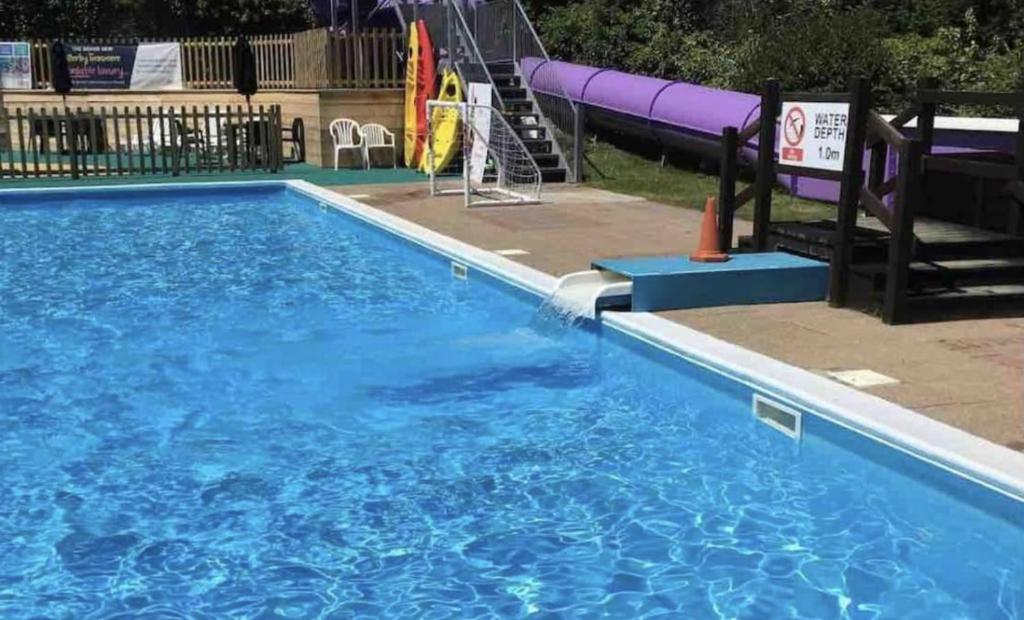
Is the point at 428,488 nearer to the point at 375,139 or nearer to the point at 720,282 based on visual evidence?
the point at 720,282

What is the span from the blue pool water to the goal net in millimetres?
5105

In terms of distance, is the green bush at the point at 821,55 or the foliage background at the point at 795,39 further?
the foliage background at the point at 795,39

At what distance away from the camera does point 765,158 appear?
784cm

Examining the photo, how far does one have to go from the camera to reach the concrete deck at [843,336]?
4.98 metres

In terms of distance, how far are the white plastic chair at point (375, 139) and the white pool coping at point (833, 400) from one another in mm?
9993

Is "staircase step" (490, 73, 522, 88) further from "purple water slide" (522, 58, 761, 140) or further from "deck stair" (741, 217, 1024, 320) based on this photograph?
"deck stair" (741, 217, 1024, 320)

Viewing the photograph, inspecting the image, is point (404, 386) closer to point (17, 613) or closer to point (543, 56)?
point (17, 613)

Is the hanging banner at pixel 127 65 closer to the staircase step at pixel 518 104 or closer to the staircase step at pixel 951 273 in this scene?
the staircase step at pixel 518 104

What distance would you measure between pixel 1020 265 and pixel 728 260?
77.2 inches

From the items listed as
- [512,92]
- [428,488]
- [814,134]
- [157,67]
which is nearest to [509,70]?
[512,92]

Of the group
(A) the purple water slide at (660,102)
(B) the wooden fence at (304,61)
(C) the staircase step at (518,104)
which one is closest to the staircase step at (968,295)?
(A) the purple water slide at (660,102)

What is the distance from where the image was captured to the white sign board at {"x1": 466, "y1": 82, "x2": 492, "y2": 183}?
13688mm

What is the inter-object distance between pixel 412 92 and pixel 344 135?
61.1 inches

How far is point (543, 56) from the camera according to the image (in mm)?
17391
